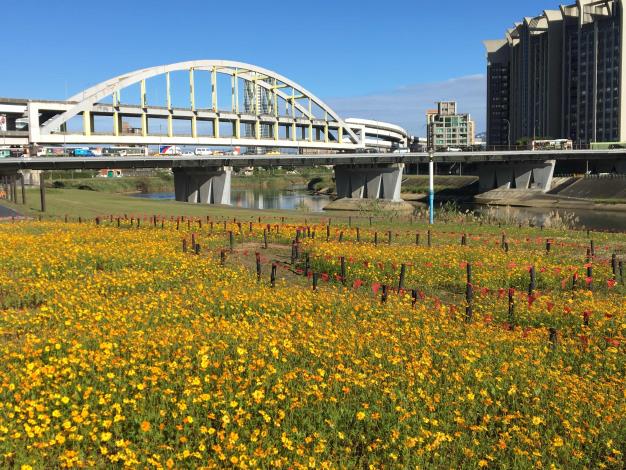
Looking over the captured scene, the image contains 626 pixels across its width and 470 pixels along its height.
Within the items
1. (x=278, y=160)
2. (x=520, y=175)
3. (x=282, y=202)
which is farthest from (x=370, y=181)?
(x=520, y=175)

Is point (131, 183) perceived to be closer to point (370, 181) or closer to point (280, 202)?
point (280, 202)

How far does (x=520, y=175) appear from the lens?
4776 inches

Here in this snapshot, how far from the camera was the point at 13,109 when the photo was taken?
123m

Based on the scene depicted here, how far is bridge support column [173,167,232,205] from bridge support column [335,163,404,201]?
84.3 feet

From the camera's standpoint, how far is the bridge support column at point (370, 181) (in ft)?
354

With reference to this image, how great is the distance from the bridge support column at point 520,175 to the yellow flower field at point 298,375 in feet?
344

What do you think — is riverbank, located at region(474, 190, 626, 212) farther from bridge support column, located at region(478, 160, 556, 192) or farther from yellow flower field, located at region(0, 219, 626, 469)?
yellow flower field, located at region(0, 219, 626, 469)

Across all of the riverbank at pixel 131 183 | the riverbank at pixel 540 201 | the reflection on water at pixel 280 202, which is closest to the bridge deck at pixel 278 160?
the riverbank at pixel 540 201

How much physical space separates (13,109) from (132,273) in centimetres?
11895

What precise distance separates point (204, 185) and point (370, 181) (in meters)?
31.3

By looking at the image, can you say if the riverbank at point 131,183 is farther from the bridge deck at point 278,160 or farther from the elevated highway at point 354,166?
the bridge deck at point 278,160

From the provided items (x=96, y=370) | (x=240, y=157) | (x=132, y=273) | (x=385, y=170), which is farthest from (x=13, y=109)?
(x=96, y=370)

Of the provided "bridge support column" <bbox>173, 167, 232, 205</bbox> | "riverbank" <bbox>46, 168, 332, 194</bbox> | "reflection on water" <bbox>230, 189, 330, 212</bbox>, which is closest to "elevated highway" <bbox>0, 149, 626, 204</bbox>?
"bridge support column" <bbox>173, 167, 232, 205</bbox>

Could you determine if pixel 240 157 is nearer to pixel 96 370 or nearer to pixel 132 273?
pixel 132 273
